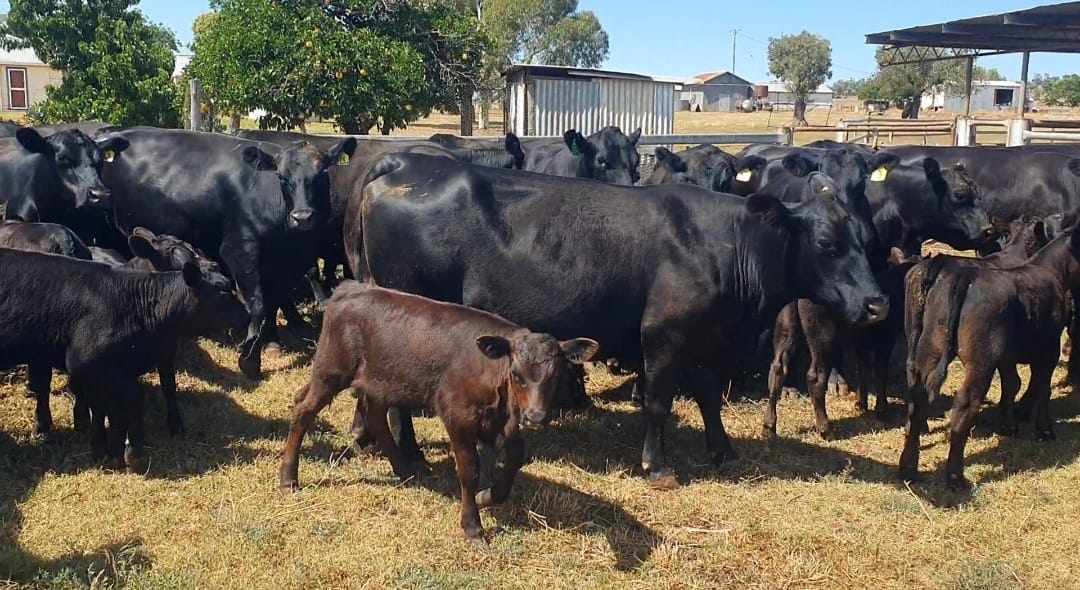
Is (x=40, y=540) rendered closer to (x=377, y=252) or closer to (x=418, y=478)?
(x=418, y=478)

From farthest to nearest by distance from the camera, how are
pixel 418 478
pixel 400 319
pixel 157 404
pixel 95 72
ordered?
pixel 95 72 < pixel 157 404 < pixel 418 478 < pixel 400 319

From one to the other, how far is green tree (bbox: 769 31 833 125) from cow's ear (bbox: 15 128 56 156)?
193 feet

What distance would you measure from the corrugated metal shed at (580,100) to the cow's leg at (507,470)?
48.3 ft

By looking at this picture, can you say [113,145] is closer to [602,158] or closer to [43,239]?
[43,239]

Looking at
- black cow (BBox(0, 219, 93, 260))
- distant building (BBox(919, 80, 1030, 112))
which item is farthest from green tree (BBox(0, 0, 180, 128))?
distant building (BBox(919, 80, 1030, 112))

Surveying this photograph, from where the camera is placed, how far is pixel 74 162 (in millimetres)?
8930

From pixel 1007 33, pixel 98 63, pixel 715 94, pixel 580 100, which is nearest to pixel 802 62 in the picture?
pixel 715 94

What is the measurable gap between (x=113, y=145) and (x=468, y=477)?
241 inches

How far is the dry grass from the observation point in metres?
4.77

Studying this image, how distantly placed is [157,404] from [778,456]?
171 inches

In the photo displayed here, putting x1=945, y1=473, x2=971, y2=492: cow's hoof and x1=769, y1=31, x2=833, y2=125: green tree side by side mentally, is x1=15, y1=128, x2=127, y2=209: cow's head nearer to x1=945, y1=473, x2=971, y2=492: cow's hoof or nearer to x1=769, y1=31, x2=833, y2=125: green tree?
x1=945, y1=473, x2=971, y2=492: cow's hoof

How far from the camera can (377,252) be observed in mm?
6367

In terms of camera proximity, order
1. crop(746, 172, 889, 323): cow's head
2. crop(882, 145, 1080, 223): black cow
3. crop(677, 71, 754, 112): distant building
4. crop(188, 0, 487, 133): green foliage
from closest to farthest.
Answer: crop(746, 172, 889, 323): cow's head < crop(882, 145, 1080, 223): black cow < crop(188, 0, 487, 133): green foliage < crop(677, 71, 754, 112): distant building

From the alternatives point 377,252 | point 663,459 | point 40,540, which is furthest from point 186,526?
point 663,459
